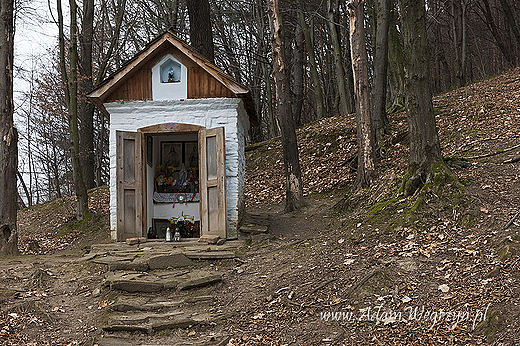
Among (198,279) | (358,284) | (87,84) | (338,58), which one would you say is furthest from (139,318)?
(338,58)


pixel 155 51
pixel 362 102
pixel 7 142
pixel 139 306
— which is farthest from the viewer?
pixel 362 102

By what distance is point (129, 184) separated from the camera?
970 cm

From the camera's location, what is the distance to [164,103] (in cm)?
999

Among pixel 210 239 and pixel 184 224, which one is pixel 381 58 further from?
pixel 210 239

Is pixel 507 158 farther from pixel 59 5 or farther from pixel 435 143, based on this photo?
pixel 59 5

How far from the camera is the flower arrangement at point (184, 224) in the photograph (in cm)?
1159

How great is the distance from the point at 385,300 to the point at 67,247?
10486 millimetres

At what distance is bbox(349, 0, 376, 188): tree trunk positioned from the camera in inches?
429

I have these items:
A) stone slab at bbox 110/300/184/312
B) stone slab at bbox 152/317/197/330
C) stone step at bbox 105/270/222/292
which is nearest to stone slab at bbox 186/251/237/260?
stone step at bbox 105/270/222/292

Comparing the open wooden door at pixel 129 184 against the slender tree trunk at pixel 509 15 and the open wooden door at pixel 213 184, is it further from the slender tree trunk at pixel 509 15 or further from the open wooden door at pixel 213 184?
the slender tree trunk at pixel 509 15

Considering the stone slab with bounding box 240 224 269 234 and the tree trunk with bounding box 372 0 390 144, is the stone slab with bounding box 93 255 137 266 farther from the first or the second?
the tree trunk with bounding box 372 0 390 144

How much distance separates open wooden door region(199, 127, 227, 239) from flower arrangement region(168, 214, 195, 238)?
2.11 meters

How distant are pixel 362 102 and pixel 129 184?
6122 mm

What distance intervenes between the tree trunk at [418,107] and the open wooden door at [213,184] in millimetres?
3916
